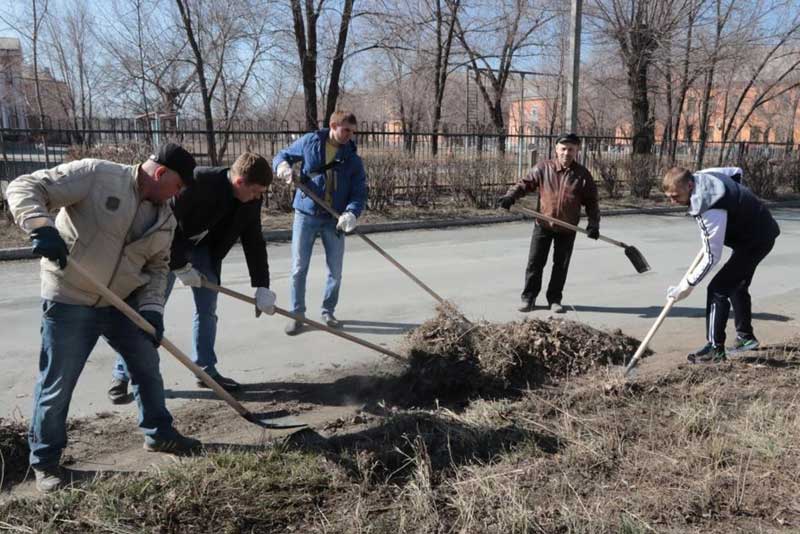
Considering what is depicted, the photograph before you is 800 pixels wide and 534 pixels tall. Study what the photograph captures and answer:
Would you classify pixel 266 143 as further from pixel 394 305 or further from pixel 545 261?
pixel 545 261

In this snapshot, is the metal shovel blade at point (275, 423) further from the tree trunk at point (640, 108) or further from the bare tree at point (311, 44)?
the tree trunk at point (640, 108)

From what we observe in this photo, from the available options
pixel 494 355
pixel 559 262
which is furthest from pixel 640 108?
pixel 494 355

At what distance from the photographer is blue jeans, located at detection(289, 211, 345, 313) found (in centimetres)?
546

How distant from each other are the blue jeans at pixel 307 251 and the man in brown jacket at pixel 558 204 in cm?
168

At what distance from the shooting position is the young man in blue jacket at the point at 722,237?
4301 millimetres

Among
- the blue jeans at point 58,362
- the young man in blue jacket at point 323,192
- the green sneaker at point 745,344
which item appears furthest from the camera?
the young man in blue jacket at point 323,192

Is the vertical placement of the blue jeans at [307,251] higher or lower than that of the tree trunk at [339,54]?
lower

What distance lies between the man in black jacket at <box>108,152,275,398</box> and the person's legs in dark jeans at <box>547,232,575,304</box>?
10.1 ft

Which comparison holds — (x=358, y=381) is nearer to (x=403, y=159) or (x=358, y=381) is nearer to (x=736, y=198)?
(x=736, y=198)

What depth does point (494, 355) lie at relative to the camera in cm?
437

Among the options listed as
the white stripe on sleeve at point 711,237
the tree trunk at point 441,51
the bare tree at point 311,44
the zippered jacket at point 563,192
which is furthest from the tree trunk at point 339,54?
the white stripe on sleeve at point 711,237

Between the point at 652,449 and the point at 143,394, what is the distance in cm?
268

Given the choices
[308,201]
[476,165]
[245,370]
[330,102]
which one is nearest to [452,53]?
[330,102]

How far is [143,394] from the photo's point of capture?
3.34 meters
